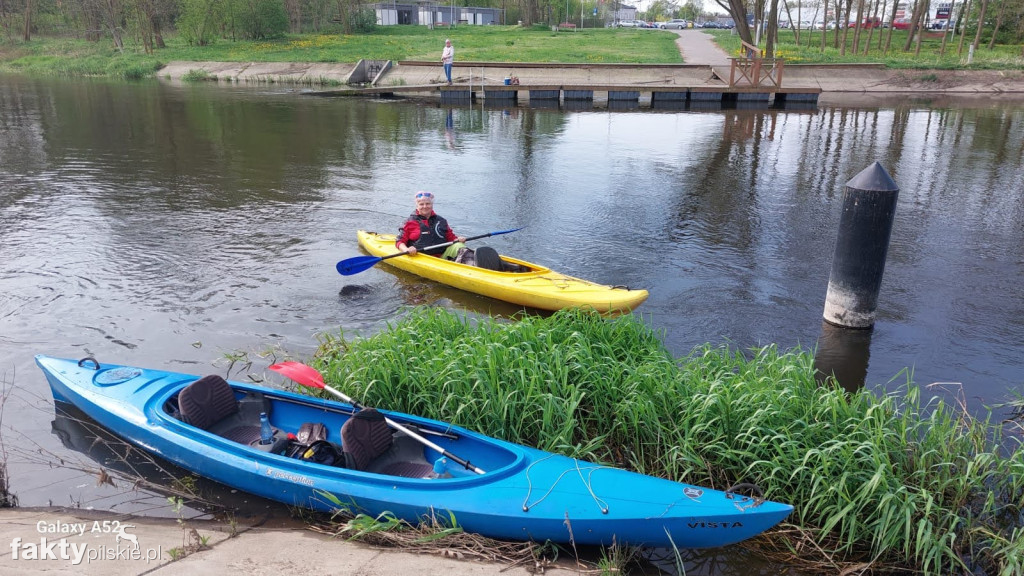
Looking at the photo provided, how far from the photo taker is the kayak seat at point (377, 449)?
425 cm

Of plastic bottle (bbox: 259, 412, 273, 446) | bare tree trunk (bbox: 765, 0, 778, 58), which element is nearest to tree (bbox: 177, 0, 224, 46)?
bare tree trunk (bbox: 765, 0, 778, 58)

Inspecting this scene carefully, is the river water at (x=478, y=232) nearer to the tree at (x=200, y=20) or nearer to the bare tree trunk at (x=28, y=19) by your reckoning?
the tree at (x=200, y=20)

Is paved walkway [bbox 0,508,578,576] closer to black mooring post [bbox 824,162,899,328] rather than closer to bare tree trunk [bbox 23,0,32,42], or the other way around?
black mooring post [bbox 824,162,899,328]

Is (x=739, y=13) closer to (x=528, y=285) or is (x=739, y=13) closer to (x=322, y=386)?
(x=528, y=285)

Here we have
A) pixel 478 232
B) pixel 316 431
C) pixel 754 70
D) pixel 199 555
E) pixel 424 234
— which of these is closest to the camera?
pixel 199 555

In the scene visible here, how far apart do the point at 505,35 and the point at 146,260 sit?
36986mm

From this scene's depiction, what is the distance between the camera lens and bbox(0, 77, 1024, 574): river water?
21.8ft

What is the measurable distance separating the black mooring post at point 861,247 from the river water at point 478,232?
0.25m

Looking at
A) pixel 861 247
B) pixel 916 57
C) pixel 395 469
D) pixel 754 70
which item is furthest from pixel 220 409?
pixel 916 57

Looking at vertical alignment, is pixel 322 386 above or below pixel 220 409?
above

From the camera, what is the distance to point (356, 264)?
8.33 metres

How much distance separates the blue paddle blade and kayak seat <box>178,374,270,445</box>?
11.3ft

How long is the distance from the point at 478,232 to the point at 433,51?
28.5 m

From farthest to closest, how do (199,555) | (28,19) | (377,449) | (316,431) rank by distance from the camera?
1. (28,19)
2. (316,431)
3. (377,449)
4. (199,555)
